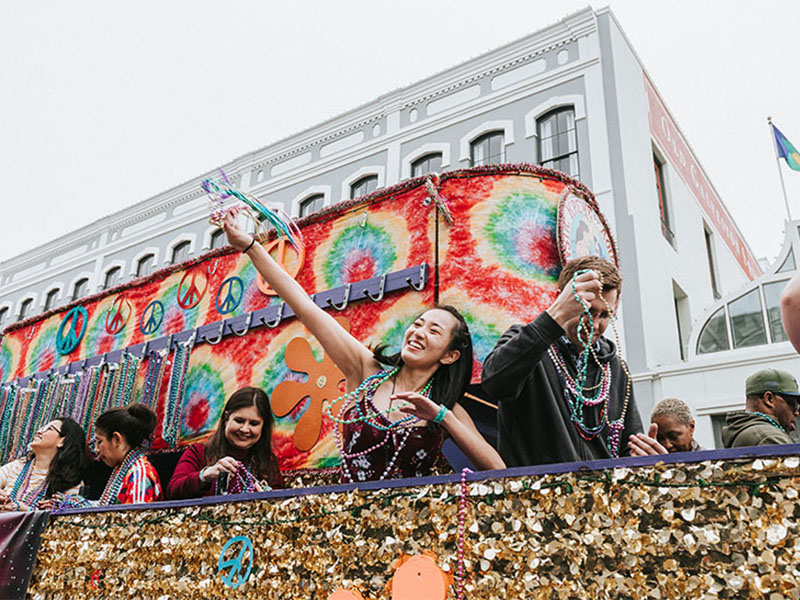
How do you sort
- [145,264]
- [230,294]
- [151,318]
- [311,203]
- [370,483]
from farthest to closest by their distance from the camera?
[145,264] → [311,203] → [151,318] → [230,294] → [370,483]

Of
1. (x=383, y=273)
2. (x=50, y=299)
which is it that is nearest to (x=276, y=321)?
(x=383, y=273)

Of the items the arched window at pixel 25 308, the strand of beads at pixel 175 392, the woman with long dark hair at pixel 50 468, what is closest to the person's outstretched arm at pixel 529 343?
the woman with long dark hair at pixel 50 468

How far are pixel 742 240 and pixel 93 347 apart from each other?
20430mm

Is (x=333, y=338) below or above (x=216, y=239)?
below

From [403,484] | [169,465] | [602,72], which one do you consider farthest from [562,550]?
[602,72]

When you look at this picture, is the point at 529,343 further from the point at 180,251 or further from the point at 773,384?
the point at 180,251

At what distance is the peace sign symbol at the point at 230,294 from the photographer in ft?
18.9

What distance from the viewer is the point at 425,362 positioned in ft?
9.86

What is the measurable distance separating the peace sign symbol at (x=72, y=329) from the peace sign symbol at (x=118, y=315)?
466mm

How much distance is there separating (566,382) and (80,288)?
64.4ft

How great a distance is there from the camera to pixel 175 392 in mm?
5711

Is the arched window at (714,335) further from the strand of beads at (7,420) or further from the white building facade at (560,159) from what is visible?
the strand of beads at (7,420)

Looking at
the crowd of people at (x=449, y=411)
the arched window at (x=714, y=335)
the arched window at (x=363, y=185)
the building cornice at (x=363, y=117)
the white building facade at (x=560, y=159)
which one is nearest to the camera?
the crowd of people at (x=449, y=411)

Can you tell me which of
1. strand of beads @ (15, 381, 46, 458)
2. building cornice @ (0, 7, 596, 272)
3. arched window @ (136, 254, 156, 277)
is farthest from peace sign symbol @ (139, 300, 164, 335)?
arched window @ (136, 254, 156, 277)
